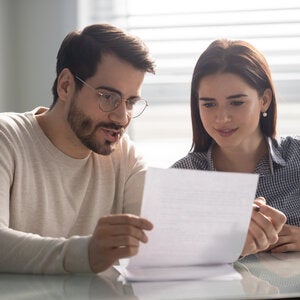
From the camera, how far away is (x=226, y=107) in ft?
6.63

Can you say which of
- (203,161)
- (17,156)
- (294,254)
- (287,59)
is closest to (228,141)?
(203,161)

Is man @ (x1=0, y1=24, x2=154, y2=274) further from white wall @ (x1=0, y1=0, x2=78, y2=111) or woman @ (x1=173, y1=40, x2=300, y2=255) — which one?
white wall @ (x1=0, y1=0, x2=78, y2=111)

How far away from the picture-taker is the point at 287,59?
3.13 meters

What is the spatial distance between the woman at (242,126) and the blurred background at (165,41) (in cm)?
101

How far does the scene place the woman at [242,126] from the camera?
2.01 meters

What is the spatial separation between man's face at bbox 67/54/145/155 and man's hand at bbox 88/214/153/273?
46 centimetres

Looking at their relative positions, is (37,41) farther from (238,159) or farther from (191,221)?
(191,221)

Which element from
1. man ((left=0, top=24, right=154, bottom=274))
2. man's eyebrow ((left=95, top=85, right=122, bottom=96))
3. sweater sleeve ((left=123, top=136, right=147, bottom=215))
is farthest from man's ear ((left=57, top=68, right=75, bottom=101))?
sweater sleeve ((left=123, top=136, right=147, bottom=215))

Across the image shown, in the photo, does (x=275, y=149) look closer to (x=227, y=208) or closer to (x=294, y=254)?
(x=294, y=254)

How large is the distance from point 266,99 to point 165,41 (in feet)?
3.61

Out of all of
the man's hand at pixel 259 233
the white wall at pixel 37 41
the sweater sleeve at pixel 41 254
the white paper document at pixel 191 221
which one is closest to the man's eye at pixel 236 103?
the man's hand at pixel 259 233

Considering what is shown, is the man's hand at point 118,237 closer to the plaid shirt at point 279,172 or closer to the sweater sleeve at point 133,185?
the sweater sleeve at point 133,185

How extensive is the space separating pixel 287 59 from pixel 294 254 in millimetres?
1645

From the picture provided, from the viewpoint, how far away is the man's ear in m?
1.78
